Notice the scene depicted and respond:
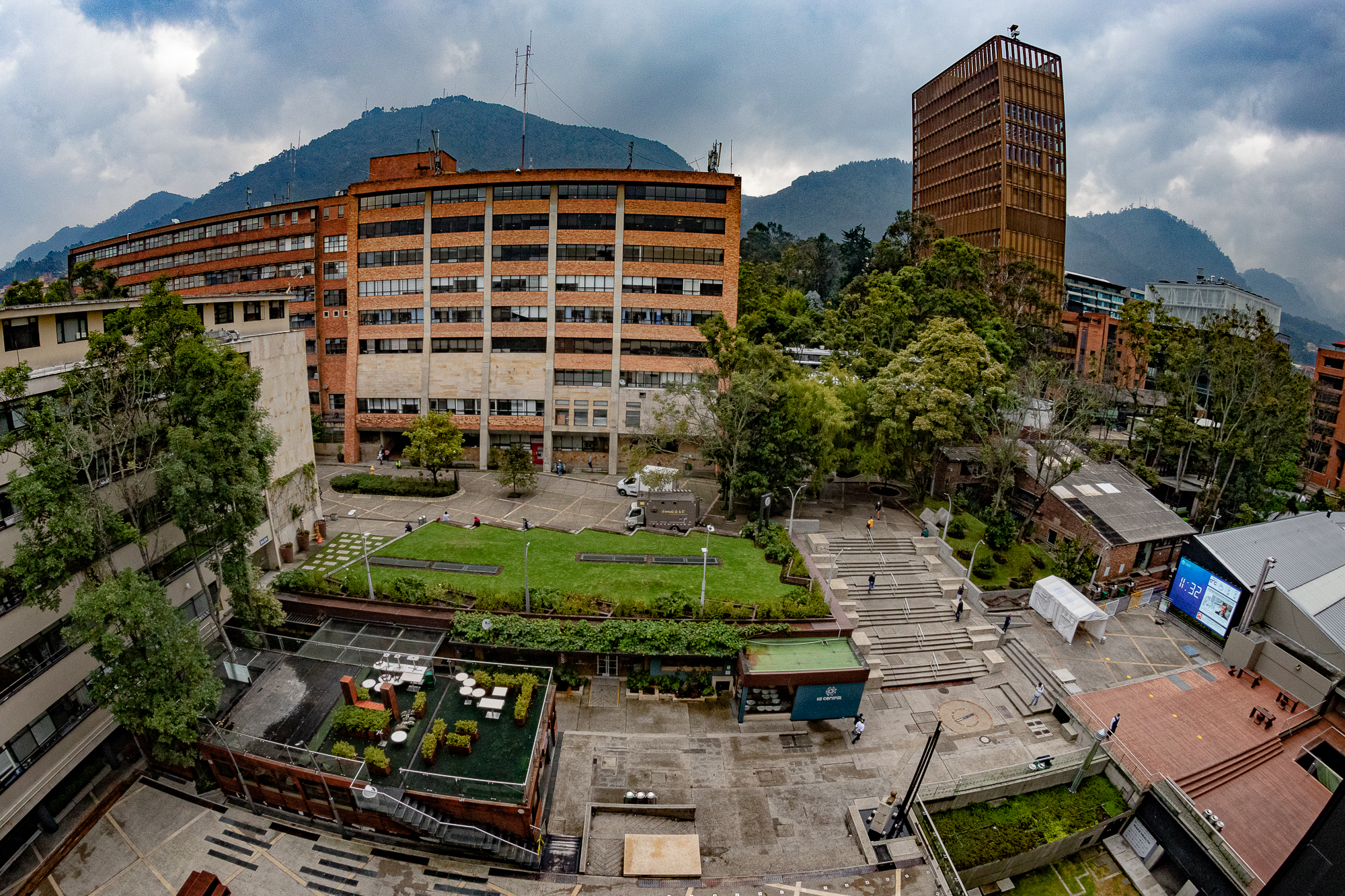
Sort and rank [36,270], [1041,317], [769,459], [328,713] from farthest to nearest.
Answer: [36,270] → [1041,317] → [769,459] → [328,713]

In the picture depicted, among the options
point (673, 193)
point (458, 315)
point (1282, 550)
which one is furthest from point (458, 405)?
point (1282, 550)

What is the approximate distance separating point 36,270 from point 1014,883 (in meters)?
287

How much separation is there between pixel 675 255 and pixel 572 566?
30680 millimetres

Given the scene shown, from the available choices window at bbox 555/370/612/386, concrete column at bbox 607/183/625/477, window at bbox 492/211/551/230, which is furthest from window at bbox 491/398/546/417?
window at bbox 492/211/551/230

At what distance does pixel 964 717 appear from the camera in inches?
1125

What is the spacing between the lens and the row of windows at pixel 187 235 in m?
61.7

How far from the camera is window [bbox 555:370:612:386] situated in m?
54.2

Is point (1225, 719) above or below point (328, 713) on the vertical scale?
below

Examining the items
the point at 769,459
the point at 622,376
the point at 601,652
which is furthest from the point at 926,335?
the point at 601,652

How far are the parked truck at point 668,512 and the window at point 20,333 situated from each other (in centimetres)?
2826

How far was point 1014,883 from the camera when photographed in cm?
2336

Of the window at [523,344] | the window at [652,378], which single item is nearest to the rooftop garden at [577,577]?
the window at [652,378]

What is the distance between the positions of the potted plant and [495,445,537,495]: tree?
2605 centimetres

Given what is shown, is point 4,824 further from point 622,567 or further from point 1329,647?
point 1329,647
